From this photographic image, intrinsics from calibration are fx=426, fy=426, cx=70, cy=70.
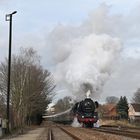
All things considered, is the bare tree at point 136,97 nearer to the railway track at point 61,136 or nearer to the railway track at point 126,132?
the railway track at point 126,132

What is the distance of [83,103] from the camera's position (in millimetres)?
50625

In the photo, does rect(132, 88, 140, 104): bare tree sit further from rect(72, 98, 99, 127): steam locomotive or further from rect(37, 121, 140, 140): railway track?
rect(37, 121, 140, 140): railway track

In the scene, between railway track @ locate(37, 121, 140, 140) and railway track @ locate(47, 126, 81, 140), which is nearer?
railway track @ locate(37, 121, 140, 140)

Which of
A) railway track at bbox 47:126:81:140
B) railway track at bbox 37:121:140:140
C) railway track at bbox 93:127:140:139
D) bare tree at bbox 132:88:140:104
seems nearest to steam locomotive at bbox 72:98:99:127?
railway track at bbox 93:127:140:139

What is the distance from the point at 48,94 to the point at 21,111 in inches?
697

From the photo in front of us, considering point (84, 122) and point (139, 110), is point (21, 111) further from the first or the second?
point (139, 110)

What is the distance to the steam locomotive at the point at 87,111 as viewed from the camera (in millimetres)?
50656

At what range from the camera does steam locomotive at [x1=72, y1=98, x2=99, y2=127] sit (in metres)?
50.7

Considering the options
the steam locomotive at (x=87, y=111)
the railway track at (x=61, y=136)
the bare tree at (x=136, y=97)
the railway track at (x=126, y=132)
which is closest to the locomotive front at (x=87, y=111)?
the steam locomotive at (x=87, y=111)

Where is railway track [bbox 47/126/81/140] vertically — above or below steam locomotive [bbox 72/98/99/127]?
below

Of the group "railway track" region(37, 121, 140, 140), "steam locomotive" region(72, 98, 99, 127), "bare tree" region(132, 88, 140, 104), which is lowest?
"railway track" region(37, 121, 140, 140)

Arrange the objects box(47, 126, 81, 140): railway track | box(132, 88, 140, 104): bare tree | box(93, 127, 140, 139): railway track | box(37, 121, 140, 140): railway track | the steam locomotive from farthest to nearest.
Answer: box(132, 88, 140, 104): bare tree
the steam locomotive
box(47, 126, 81, 140): railway track
box(93, 127, 140, 139): railway track
box(37, 121, 140, 140): railway track

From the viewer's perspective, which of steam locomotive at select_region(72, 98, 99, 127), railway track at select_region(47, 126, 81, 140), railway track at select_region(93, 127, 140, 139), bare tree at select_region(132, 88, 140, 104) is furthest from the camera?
bare tree at select_region(132, 88, 140, 104)

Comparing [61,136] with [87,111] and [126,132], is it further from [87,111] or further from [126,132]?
[87,111]
